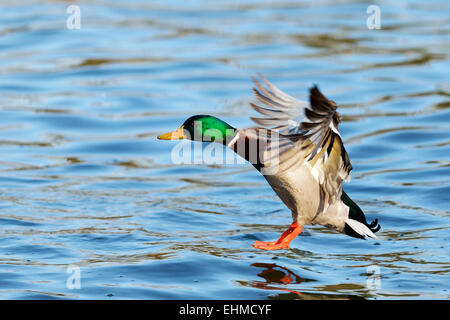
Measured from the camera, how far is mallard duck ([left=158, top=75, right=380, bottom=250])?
5.28 meters

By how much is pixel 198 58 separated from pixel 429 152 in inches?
206

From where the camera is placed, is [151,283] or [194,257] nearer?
[151,283]

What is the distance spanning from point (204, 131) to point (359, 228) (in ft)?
4.25

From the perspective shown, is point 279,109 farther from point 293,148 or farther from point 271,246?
point 271,246

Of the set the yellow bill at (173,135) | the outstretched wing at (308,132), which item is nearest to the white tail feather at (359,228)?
the outstretched wing at (308,132)

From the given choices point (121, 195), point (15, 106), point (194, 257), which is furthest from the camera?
point (15, 106)

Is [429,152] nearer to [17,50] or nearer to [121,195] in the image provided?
[121,195]

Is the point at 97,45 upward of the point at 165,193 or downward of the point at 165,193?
upward

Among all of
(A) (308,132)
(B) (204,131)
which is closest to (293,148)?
(A) (308,132)

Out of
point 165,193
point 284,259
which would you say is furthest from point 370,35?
point 284,259

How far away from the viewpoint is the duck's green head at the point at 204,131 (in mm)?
5575

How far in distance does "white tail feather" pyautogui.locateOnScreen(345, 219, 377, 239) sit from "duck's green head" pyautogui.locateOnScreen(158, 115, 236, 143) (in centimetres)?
109

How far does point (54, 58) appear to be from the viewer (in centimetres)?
1425

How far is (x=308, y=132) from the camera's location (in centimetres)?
527
